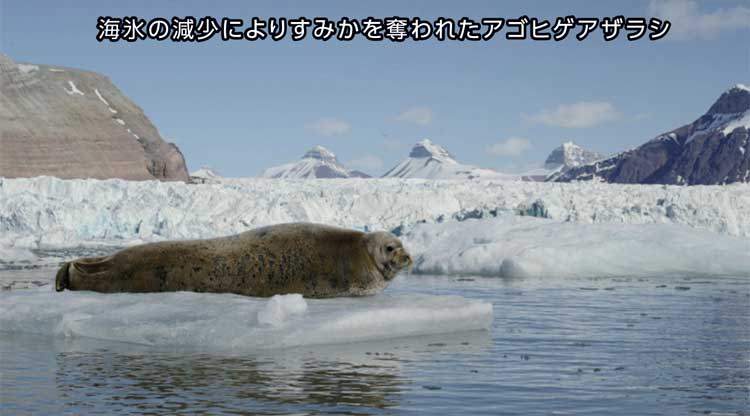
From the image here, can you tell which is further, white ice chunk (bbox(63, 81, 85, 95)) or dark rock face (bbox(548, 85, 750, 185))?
dark rock face (bbox(548, 85, 750, 185))

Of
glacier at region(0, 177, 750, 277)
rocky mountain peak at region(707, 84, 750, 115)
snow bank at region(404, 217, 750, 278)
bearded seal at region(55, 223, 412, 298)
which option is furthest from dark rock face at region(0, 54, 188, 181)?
rocky mountain peak at region(707, 84, 750, 115)

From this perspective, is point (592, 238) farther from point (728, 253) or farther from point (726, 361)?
point (726, 361)

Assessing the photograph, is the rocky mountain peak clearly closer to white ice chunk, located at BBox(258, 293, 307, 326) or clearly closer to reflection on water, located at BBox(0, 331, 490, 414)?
white ice chunk, located at BBox(258, 293, 307, 326)

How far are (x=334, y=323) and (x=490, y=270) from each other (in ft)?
41.9

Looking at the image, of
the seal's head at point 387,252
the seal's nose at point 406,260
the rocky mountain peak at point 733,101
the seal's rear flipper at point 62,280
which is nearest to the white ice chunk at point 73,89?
the seal's rear flipper at point 62,280

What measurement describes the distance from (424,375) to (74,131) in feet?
282

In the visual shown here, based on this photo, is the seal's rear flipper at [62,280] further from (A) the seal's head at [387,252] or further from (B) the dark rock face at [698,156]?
(B) the dark rock face at [698,156]

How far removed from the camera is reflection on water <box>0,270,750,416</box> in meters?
5.59

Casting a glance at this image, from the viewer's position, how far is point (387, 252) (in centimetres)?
1052

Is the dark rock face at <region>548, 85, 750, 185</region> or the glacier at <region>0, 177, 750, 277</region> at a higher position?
the dark rock face at <region>548, 85, 750, 185</region>

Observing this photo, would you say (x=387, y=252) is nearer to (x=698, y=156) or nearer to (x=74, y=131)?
(x=74, y=131)

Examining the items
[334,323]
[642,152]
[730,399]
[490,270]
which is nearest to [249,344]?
[334,323]

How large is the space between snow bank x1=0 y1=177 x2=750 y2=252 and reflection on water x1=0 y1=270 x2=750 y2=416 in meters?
21.3

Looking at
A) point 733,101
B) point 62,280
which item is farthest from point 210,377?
point 733,101
